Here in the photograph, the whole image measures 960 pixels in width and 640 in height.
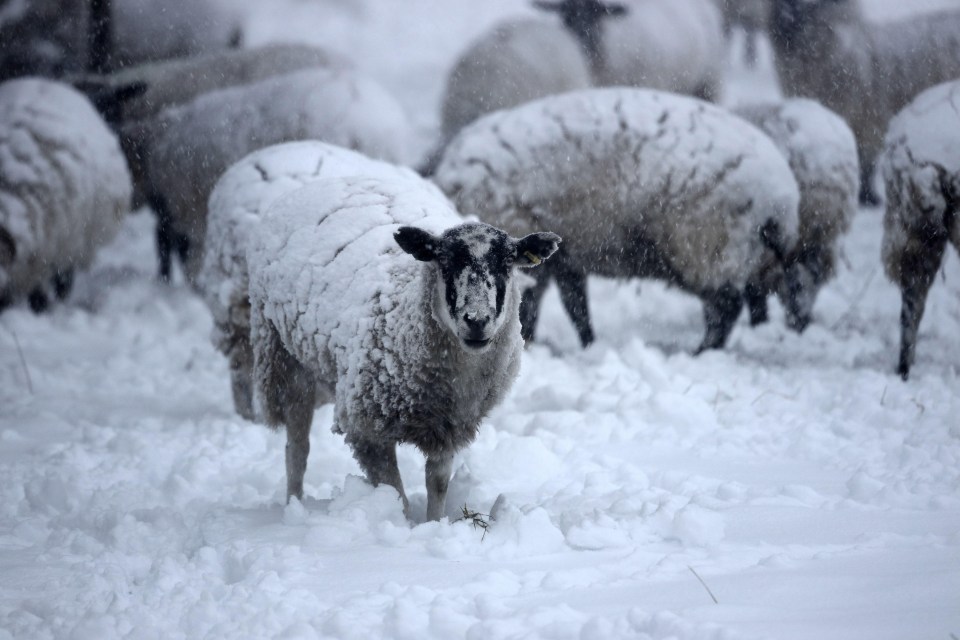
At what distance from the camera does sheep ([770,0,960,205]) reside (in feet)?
24.6

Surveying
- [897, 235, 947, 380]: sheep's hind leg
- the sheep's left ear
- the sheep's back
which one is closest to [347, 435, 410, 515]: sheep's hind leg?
the sheep's left ear

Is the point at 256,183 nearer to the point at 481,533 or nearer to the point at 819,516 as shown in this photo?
the point at 481,533

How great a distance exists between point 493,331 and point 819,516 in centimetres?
119

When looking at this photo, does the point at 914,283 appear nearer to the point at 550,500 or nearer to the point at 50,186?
the point at 550,500

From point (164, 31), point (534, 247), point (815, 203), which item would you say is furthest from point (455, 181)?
point (164, 31)

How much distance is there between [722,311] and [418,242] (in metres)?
4.09

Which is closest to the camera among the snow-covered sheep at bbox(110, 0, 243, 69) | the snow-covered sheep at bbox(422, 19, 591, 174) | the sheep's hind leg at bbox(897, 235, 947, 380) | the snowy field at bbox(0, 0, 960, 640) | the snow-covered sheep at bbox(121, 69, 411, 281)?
the snowy field at bbox(0, 0, 960, 640)

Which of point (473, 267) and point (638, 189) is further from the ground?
point (473, 267)

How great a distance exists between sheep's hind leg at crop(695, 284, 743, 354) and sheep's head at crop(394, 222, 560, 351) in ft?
12.3

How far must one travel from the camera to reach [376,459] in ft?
11.5

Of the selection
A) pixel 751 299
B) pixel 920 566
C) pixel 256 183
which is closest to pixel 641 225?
pixel 751 299

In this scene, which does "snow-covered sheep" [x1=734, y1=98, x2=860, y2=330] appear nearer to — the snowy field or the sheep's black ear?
the snowy field

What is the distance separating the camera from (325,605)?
8.41 ft

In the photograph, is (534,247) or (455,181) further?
(455,181)
